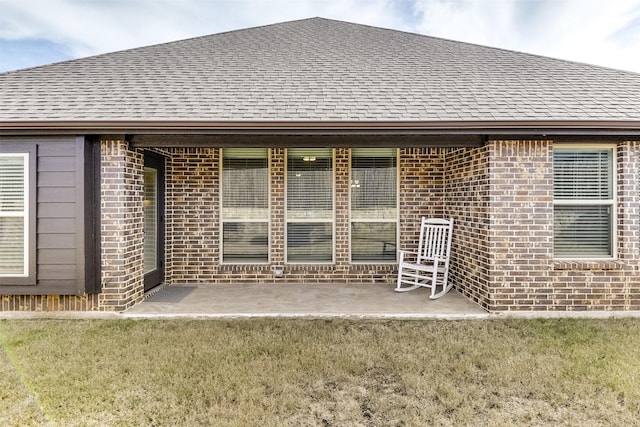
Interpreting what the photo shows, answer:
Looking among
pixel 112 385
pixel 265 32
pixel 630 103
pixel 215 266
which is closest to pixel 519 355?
pixel 112 385

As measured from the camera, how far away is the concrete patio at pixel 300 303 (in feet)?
14.2

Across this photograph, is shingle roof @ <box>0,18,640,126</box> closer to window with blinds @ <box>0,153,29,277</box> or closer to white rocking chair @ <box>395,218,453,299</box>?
window with blinds @ <box>0,153,29,277</box>

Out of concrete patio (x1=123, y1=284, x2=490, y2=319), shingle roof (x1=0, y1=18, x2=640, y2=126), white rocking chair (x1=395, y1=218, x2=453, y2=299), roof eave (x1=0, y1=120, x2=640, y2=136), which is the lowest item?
concrete patio (x1=123, y1=284, x2=490, y2=319)

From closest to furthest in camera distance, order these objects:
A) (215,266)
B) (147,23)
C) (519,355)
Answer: (519,355) → (215,266) → (147,23)

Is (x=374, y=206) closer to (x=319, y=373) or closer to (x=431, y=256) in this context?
(x=431, y=256)

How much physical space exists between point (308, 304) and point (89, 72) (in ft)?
16.3

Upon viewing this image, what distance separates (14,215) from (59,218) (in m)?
0.54

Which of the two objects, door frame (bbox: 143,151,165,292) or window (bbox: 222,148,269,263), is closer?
door frame (bbox: 143,151,165,292)

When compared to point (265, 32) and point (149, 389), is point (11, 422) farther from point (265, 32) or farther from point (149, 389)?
point (265, 32)

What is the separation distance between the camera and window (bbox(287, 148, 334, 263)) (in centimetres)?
603

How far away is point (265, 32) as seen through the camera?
300 inches

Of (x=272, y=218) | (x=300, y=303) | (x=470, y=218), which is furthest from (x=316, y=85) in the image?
(x=300, y=303)

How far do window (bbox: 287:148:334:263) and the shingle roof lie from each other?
1391mm

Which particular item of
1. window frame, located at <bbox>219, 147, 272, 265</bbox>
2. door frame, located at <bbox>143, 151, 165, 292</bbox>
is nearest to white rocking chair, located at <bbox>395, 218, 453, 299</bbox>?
window frame, located at <bbox>219, 147, 272, 265</bbox>
